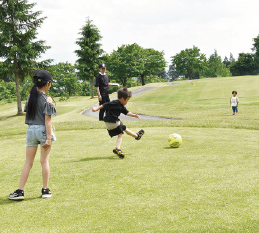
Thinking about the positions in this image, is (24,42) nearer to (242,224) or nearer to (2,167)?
(2,167)

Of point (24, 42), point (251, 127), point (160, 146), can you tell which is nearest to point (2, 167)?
point (160, 146)

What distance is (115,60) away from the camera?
7756 centimetres

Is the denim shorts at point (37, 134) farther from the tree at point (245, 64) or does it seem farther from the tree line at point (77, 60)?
the tree at point (245, 64)

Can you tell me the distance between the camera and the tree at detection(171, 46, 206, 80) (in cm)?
10300

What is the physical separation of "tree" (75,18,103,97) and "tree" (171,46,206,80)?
52.5 m

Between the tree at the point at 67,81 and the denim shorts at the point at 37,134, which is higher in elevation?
the tree at the point at 67,81

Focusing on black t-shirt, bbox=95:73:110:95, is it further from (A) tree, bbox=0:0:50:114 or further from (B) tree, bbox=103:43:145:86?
(B) tree, bbox=103:43:145:86

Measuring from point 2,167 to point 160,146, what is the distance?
458cm

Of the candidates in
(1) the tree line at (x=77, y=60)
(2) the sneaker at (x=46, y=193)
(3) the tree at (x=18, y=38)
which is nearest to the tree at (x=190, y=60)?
(1) the tree line at (x=77, y=60)

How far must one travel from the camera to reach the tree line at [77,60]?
3506 centimetres

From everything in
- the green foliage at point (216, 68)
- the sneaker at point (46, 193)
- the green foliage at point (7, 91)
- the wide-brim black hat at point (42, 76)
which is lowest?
the sneaker at point (46, 193)

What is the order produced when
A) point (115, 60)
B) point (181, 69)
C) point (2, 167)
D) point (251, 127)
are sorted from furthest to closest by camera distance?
1. point (181, 69)
2. point (115, 60)
3. point (251, 127)
4. point (2, 167)

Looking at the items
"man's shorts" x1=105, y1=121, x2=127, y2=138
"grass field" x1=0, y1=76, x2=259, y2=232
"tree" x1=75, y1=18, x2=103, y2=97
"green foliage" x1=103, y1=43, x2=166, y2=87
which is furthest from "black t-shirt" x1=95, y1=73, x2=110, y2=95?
"green foliage" x1=103, y1=43, x2=166, y2=87

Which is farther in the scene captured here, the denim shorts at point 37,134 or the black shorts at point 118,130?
the black shorts at point 118,130
